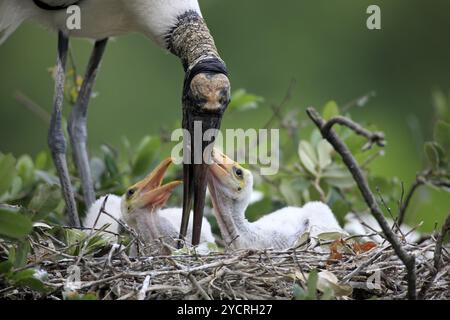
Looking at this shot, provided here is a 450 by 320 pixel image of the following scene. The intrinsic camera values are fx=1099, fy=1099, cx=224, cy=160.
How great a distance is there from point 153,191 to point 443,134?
153 cm

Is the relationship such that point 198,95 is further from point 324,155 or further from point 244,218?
point 324,155

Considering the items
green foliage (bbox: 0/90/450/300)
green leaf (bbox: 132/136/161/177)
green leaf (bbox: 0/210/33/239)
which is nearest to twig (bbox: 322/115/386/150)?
green leaf (bbox: 0/210/33/239)

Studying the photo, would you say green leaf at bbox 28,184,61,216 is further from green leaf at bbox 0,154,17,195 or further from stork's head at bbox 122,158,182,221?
stork's head at bbox 122,158,182,221

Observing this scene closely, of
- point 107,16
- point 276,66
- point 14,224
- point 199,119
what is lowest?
point 14,224

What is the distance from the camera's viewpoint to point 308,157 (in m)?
6.18

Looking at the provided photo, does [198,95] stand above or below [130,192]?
above

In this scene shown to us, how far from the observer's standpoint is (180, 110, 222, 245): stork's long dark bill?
18.1 ft

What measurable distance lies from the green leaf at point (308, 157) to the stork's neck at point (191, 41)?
781 millimetres

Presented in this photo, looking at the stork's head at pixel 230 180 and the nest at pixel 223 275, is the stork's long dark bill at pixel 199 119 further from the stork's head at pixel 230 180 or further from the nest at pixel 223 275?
the nest at pixel 223 275

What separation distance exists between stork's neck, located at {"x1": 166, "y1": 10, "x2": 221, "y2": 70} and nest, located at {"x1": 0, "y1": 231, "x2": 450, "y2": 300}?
1.32m

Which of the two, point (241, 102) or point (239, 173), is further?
point (241, 102)

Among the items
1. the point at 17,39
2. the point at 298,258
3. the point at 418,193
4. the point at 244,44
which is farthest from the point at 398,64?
the point at 298,258

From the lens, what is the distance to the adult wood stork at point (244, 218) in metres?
5.56

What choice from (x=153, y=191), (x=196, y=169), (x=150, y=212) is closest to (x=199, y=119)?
(x=196, y=169)
